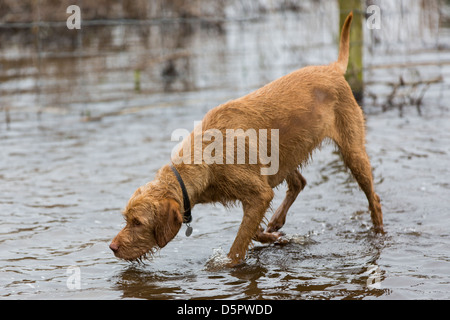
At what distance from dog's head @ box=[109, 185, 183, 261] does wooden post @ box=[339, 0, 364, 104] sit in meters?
6.75

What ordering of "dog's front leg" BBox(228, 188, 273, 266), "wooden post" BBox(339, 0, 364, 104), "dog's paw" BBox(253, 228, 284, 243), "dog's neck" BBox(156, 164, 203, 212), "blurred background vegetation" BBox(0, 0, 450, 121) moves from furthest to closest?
1. "blurred background vegetation" BBox(0, 0, 450, 121)
2. "wooden post" BBox(339, 0, 364, 104)
3. "dog's paw" BBox(253, 228, 284, 243)
4. "dog's front leg" BBox(228, 188, 273, 266)
5. "dog's neck" BBox(156, 164, 203, 212)

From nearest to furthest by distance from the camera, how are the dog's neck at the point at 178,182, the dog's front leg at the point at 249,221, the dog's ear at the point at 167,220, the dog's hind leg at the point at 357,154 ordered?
the dog's ear at the point at 167,220 < the dog's neck at the point at 178,182 < the dog's front leg at the point at 249,221 < the dog's hind leg at the point at 357,154

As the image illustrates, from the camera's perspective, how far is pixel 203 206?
7.51 meters

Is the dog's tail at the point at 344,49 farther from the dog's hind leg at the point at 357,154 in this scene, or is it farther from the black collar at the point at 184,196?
the black collar at the point at 184,196

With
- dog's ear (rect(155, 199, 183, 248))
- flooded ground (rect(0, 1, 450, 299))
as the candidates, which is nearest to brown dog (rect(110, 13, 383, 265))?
dog's ear (rect(155, 199, 183, 248))

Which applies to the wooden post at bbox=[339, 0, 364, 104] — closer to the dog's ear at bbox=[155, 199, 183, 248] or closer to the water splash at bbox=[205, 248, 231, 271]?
the water splash at bbox=[205, 248, 231, 271]

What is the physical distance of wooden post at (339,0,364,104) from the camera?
11.2 meters

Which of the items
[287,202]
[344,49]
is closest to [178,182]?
[287,202]

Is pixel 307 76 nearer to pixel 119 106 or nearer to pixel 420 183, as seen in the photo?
pixel 420 183

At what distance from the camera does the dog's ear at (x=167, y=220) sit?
5.14m

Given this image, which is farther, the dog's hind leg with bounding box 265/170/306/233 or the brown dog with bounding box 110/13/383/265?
the dog's hind leg with bounding box 265/170/306/233

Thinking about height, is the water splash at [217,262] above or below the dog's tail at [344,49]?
below

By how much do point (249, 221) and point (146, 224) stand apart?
0.89m

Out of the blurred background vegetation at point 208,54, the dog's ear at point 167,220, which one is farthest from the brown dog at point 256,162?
the blurred background vegetation at point 208,54
